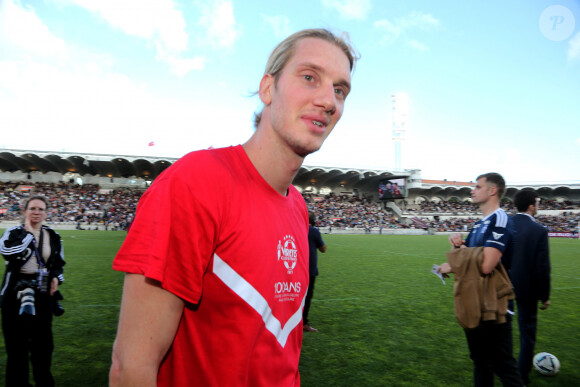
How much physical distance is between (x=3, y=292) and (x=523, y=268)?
21.0 ft

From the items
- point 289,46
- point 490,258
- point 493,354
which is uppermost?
point 289,46

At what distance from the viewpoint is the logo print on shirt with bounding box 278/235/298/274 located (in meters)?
1.33

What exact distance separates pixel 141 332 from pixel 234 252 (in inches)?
13.6

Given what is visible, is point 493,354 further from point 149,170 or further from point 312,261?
point 149,170

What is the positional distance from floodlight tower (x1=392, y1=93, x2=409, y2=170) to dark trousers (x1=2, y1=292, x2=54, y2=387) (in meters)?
68.1

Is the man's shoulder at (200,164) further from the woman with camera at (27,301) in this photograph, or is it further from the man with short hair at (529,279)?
the man with short hair at (529,279)

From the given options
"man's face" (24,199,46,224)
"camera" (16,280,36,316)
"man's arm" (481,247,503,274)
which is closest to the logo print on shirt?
"man's arm" (481,247,503,274)

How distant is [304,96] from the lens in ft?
4.34

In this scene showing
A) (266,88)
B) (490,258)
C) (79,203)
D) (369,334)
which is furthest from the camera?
(79,203)

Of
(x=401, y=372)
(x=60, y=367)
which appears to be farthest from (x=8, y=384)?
(x=401, y=372)

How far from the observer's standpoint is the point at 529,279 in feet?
15.1

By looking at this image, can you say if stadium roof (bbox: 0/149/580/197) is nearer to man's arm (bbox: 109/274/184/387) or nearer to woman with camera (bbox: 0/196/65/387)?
woman with camera (bbox: 0/196/65/387)

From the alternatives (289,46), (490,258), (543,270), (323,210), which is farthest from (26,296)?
(323,210)

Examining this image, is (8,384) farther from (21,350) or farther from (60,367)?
(60,367)
